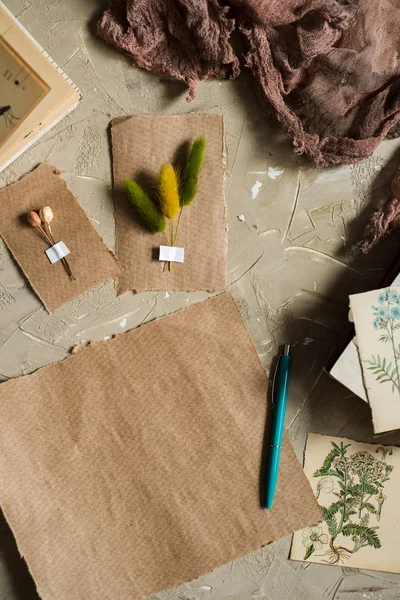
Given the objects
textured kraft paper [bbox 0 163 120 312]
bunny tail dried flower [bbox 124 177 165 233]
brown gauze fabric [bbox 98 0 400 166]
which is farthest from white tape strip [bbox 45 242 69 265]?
brown gauze fabric [bbox 98 0 400 166]

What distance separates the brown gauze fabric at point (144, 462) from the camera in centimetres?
75

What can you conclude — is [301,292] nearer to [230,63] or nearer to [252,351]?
[252,351]

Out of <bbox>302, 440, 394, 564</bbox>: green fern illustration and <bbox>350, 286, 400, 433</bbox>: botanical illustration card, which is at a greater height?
<bbox>350, 286, 400, 433</bbox>: botanical illustration card

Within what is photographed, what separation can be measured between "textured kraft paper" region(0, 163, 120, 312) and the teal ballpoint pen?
10.1 inches

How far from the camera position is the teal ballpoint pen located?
0.76m

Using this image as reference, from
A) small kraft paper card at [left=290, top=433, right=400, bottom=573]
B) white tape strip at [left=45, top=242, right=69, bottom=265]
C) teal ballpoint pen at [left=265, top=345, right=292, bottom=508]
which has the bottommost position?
small kraft paper card at [left=290, top=433, right=400, bottom=573]

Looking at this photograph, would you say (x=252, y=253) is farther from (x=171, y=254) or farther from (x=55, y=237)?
(x=55, y=237)

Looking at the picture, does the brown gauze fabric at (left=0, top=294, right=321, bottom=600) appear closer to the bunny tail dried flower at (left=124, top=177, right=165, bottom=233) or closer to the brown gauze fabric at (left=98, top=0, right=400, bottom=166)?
the bunny tail dried flower at (left=124, top=177, right=165, bottom=233)

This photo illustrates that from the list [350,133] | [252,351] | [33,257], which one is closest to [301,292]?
[252,351]

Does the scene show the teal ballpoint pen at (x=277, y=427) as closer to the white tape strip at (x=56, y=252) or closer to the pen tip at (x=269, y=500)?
the pen tip at (x=269, y=500)

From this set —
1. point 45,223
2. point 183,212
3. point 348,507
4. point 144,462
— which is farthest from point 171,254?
point 348,507

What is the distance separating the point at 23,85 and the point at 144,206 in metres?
0.21

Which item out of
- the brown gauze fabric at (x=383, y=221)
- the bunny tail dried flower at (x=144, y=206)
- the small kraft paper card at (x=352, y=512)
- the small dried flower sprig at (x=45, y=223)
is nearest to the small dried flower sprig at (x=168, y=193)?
the bunny tail dried flower at (x=144, y=206)

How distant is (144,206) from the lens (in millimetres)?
762
